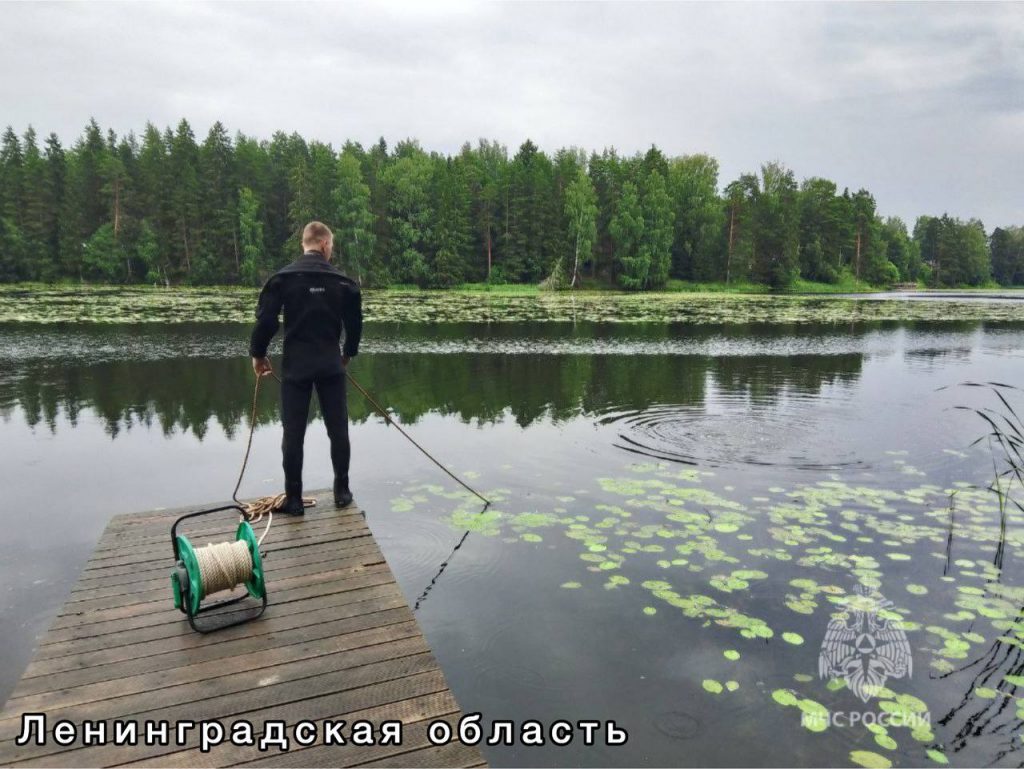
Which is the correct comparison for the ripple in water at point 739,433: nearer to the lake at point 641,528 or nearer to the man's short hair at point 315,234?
the lake at point 641,528

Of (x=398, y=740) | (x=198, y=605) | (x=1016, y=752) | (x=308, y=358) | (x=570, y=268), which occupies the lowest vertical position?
(x=1016, y=752)

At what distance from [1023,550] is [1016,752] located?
133 inches

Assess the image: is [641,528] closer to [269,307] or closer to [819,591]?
[819,591]

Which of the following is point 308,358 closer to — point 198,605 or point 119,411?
point 198,605

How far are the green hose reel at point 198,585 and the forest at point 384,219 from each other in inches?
2289

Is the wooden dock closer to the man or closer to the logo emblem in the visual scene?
the man

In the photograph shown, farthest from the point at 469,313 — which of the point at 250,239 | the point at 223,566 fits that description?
the point at 250,239

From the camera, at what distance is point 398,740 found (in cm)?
297

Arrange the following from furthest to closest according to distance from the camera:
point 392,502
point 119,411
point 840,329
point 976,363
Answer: point 840,329 → point 976,363 → point 119,411 → point 392,502

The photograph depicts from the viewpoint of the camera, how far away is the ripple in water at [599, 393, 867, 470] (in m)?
9.29

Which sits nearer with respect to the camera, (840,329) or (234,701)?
(234,701)

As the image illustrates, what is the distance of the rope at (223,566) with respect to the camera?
3.87 meters

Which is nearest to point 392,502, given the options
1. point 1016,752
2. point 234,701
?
point 234,701

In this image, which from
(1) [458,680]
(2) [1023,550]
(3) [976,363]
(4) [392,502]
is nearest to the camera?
(1) [458,680]
